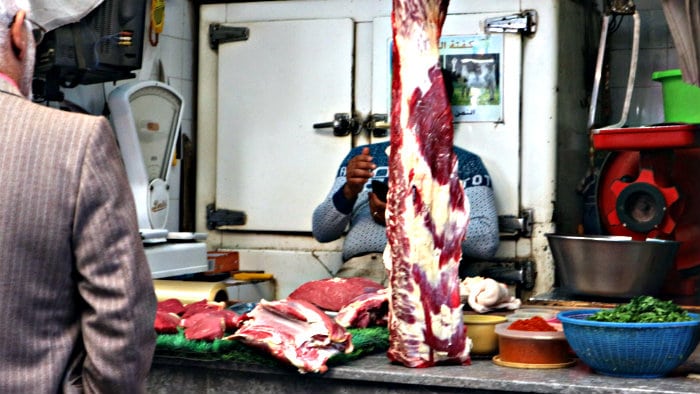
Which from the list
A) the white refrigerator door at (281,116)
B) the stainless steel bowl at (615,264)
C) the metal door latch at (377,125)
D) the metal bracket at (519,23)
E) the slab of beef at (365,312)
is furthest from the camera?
the white refrigerator door at (281,116)

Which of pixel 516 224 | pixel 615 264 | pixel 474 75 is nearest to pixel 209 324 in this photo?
pixel 615 264

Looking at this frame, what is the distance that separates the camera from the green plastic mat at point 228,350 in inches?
108

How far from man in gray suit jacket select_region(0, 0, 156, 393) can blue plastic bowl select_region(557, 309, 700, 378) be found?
129cm

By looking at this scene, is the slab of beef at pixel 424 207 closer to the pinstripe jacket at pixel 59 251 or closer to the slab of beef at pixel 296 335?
the slab of beef at pixel 296 335

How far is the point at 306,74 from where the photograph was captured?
5727 millimetres

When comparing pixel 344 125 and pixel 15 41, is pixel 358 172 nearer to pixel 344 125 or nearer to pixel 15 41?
pixel 344 125

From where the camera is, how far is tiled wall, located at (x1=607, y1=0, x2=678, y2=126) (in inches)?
231

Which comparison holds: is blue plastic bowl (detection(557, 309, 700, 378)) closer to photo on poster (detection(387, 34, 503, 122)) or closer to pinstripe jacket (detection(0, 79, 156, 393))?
pinstripe jacket (detection(0, 79, 156, 393))

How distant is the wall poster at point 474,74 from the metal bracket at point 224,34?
126cm

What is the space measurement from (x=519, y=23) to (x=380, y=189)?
1244mm

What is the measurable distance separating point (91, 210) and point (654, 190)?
10.3ft

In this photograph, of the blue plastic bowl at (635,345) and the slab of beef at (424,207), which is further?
the slab of beef at (424,207)

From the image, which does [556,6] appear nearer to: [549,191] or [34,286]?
[549,191]

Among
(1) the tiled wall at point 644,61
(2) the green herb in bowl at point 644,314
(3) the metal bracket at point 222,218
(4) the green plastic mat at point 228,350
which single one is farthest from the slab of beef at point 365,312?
(1) the tiled wall at point 644,61
